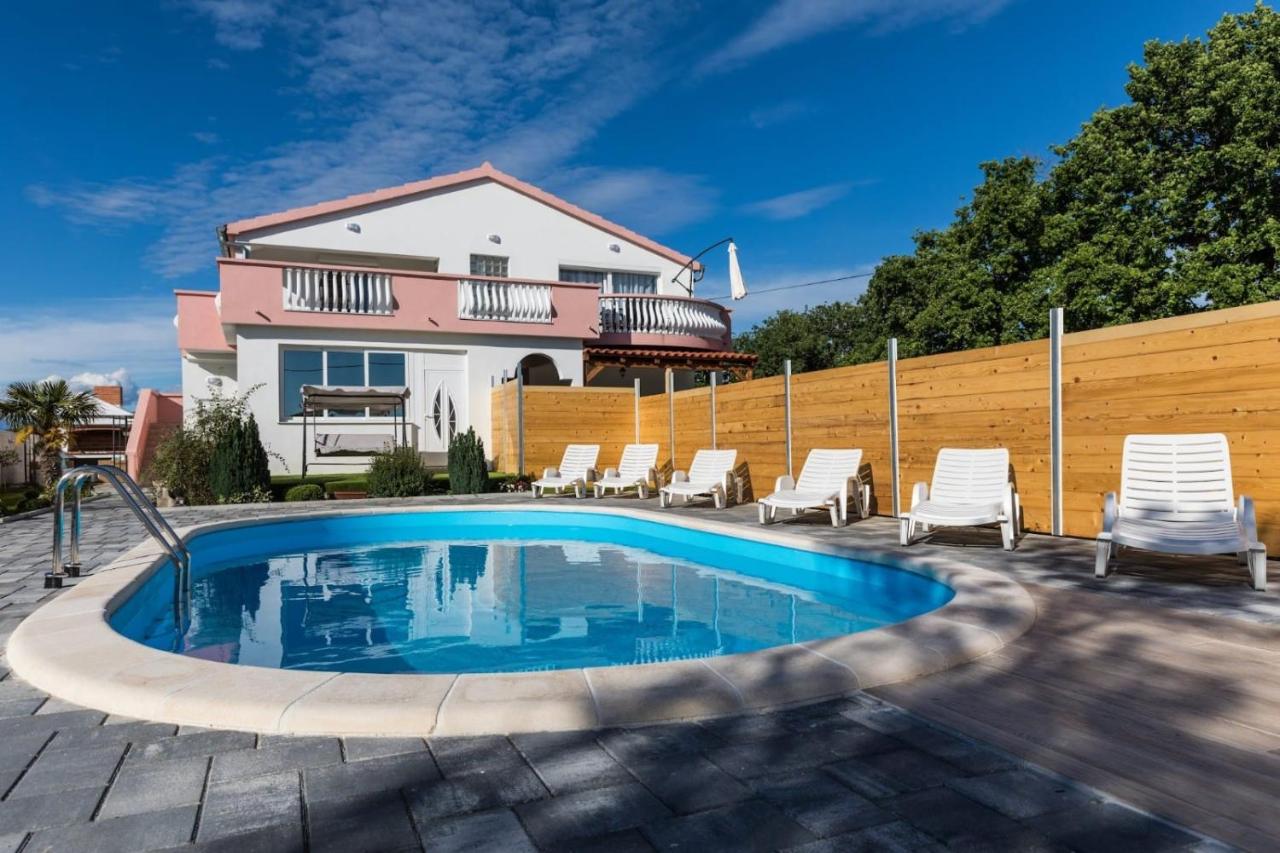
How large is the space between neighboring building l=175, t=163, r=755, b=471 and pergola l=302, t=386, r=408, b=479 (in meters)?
0.20

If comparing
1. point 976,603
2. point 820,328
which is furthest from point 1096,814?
point 820,328

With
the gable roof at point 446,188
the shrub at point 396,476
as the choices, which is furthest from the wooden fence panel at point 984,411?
the gable roof at point 446,188

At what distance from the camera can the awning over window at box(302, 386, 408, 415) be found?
1546 centimetres

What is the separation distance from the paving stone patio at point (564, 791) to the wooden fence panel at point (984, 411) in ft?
19.7

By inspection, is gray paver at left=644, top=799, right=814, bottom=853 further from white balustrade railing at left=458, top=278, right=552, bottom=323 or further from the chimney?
the chimney

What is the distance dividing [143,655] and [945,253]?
114ft

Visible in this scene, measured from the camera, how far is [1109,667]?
3.57 metres

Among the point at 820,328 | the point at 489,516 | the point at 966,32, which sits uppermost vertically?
the point at 966,32

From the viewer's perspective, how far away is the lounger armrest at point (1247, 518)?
17.7 feet

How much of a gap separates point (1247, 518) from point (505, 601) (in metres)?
6.11

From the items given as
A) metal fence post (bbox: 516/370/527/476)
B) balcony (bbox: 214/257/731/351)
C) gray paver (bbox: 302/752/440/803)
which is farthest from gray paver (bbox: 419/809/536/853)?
balcony (bbox: 214/257/731/351)

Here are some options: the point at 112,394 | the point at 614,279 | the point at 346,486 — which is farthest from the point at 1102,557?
the point at 112,394

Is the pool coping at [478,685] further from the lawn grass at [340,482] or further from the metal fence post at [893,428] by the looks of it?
the lawn grass at [340,482]

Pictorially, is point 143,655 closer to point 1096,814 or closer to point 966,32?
point 1096,814
